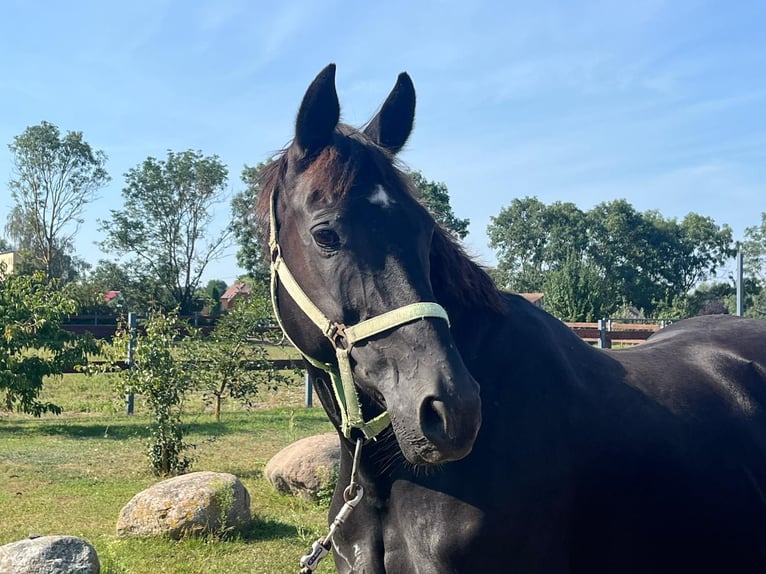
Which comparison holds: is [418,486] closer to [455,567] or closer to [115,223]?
[455,567]

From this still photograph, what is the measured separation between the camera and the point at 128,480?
8266 mm

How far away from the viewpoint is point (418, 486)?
2223 millimetres

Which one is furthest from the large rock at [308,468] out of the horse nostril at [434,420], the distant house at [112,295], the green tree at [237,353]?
the distant house at [112,295]

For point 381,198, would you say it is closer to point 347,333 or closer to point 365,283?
point 365,283

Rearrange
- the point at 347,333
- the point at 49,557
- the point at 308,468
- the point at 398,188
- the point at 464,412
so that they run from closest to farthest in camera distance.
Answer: the point at 464,412 → the point at 347,333 → the point at 398,188 → the point at 49,557 → the point at 308,468

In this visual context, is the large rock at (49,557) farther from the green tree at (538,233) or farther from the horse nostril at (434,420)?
the green tree at (538,233)

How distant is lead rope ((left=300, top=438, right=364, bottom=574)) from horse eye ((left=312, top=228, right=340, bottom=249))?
2.24ft

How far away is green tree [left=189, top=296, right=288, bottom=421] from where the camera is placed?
10609 mm

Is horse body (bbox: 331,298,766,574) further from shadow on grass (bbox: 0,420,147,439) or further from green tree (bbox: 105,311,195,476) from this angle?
shadow on grass (bbox: 0,420,147,439)

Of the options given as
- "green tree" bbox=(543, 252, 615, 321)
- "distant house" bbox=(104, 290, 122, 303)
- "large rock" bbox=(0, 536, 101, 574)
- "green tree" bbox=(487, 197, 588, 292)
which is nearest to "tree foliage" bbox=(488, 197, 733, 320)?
"green tree" bbox=(487, 197, 588, 292)

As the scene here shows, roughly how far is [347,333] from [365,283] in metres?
0.17

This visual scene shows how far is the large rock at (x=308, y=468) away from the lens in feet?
23.7

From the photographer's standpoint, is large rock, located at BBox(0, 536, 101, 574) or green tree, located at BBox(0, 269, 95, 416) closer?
large rock, located at BBox(0, 536, 101, 574)

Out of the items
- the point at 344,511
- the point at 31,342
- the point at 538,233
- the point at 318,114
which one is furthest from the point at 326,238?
the point at 538,233
